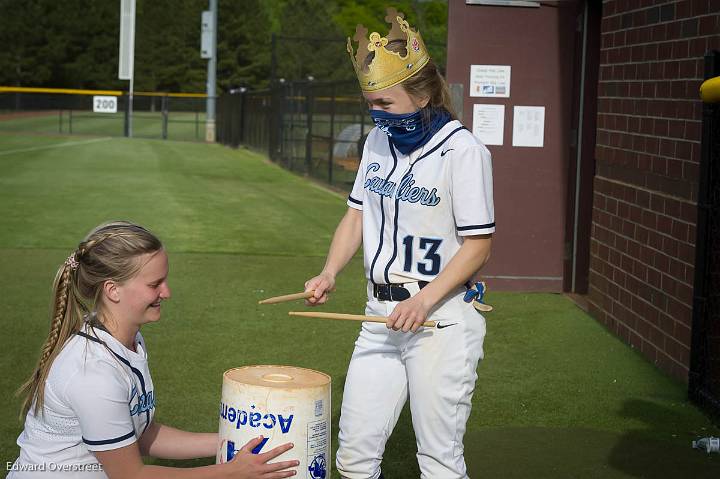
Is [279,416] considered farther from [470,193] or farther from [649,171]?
[649,171]

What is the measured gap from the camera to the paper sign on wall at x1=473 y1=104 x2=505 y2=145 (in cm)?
979

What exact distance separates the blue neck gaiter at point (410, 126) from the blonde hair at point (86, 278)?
915 mm

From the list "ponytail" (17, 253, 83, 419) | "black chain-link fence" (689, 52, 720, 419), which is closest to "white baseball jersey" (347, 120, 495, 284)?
"ponytail" (17, 253, 83, 419)

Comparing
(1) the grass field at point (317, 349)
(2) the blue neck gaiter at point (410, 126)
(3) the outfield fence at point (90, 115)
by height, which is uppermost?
(3) the outfield fence at point (90, 115)

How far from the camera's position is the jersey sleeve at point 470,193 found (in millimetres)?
3666

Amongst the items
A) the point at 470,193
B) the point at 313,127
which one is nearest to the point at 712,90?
the point at 470,193

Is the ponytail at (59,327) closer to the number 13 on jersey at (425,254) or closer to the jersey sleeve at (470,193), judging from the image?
the number 13 on jersey at (425,254)

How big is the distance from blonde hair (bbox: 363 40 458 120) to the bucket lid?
995 millimetres

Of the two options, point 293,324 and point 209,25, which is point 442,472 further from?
point 209,25

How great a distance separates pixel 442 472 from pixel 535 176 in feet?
21.0

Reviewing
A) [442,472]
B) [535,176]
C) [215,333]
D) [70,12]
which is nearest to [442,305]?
[442,472]

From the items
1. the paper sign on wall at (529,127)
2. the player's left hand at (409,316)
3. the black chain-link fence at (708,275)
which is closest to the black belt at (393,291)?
Answer: the player's left hand at (409,316)

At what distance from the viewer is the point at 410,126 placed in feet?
12.3

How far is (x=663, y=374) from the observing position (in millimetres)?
7051
